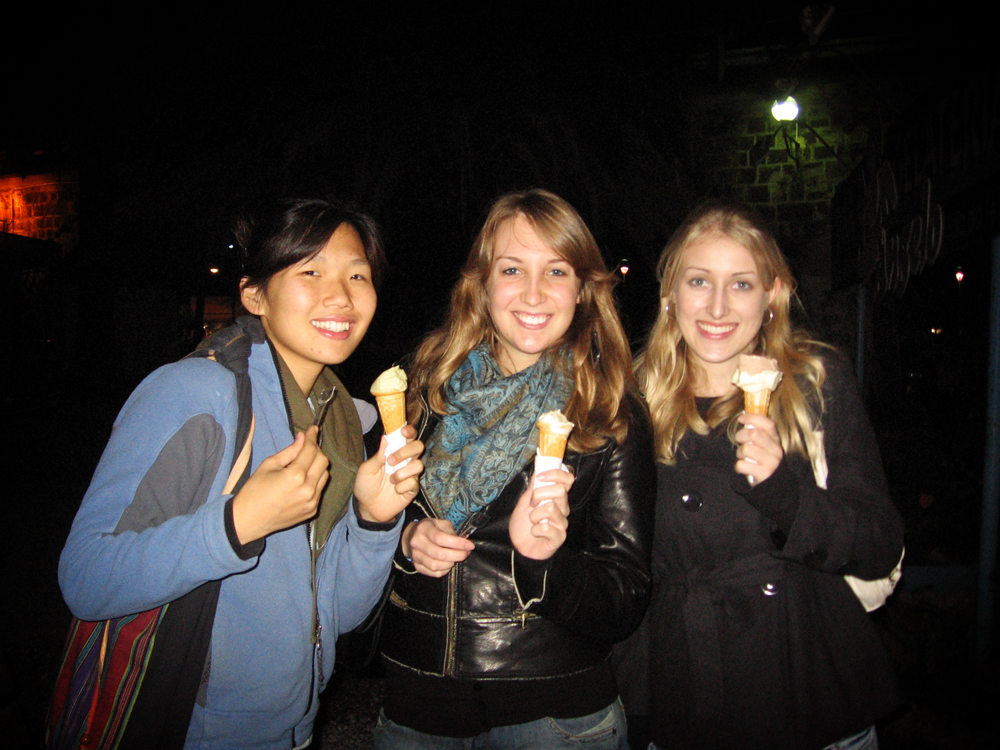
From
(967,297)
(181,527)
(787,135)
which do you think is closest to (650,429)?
(181,527)

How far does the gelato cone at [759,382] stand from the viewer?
207 centimetres

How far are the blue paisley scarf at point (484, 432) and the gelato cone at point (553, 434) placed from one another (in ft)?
0.52

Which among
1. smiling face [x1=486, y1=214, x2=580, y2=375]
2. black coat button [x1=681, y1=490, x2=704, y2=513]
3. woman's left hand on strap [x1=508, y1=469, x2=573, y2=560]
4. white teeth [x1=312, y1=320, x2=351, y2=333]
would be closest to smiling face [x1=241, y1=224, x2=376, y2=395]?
white teeth [x1=312, y1=320, x2=351, y2=333]

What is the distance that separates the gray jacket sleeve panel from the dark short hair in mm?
662

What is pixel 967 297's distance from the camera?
15.7m

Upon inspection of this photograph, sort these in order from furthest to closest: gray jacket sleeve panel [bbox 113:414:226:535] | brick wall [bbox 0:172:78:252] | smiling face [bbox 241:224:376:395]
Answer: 1. brick wall [bbox 0:172:78:252]
2. smiling face [bbox 241:224:376:395]
3. gray jacket sleeve panel [bbox 113:414:226:535]

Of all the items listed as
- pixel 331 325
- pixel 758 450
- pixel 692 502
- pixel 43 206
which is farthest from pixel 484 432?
pixel 43 206

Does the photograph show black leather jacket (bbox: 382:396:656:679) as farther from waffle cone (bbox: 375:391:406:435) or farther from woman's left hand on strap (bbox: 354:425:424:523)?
waffle cone (bbox: 375:391:406:435)

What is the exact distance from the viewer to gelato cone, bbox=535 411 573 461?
1.91 metres

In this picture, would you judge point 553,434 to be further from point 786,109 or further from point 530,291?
point 786,109

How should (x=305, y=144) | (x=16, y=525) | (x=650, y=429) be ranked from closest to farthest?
1. (x=650, y=429)
2. (x=16, y=525)
3. (x=305, y=144)

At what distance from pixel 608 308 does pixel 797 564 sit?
1224 mm

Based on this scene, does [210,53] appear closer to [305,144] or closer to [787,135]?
[305,144]

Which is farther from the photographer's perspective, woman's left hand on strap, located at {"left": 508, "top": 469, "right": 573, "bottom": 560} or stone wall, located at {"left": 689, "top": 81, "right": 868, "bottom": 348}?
stone wall, located at {"left": 689, "top": 81, "right": 868, "bottom": 348}
